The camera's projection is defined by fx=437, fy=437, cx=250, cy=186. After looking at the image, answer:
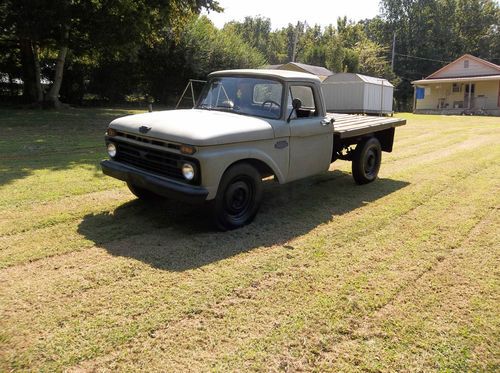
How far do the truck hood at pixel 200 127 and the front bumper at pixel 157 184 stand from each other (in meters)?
0.45

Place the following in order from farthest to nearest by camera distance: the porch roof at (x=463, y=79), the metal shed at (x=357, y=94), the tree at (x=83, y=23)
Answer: the porch roof at (x=463, y=79)
the metal shed at (x=357, y=94)
the tree at (x=83, y=23)

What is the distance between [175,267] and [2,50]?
25224 millimetres

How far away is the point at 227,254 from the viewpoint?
14.4ft

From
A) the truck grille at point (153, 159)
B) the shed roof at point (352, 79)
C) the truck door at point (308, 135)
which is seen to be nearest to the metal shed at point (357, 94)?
the shed roof at point (352, 79)

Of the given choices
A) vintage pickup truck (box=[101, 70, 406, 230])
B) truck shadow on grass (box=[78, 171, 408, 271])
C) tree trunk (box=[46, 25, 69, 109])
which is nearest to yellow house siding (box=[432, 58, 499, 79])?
tree trunk (box=[46, 25, 69, 109])

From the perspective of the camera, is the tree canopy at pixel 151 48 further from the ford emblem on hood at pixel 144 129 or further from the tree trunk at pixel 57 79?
the ford emblem on hood at pixel 144 129

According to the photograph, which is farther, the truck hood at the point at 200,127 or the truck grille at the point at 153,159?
the truck grille at the point at 153,159

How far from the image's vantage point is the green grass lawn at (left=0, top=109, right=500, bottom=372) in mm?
2873

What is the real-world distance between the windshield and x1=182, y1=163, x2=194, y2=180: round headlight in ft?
4.59

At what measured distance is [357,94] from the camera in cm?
2919

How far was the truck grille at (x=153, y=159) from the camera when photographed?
4.72 meters

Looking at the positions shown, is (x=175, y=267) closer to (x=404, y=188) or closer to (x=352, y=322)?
(x=352, y=322)

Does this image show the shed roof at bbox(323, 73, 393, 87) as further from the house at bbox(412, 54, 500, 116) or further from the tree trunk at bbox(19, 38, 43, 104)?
the tree trunk at bbox(19, 38, 43, 104)

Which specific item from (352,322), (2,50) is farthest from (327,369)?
(2,50)
